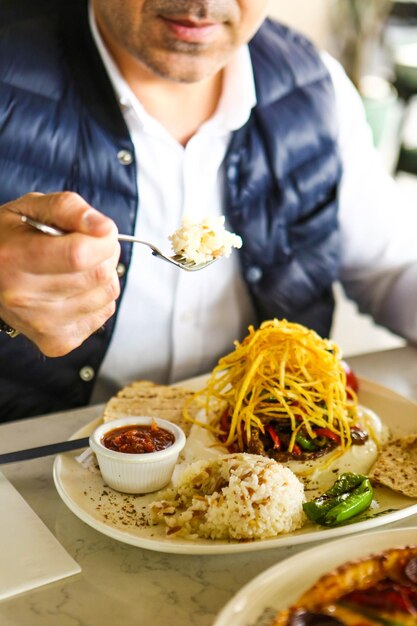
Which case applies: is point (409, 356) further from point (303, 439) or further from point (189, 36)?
point (189, 36)

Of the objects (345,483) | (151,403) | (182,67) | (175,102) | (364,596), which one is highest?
(182,67)

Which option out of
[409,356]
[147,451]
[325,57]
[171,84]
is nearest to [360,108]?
[325,57]

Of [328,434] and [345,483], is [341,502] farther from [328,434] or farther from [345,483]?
[328,434]

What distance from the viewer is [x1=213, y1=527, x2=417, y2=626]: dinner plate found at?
0.97m

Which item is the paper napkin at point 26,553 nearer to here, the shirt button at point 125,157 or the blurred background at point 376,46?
the shirt button at point 125,157

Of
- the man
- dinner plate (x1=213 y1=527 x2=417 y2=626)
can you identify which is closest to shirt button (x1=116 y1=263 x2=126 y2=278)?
the man

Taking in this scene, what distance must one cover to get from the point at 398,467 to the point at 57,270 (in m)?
0.70

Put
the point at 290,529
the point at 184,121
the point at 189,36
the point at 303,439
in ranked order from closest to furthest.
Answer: the point at 290,529 < the point at 303,439 < the point at 189,36 < the point at 184,121

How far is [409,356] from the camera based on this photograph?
2.10 m

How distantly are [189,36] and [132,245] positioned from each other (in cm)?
51

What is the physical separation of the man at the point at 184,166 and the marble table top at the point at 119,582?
0.64 meters

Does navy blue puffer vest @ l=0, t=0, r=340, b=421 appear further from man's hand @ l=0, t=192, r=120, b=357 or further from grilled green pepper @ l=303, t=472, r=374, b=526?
grilled green pepper @ l=303, t=472, r=374, b=526

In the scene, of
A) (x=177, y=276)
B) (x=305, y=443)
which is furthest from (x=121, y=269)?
(x=305, y=443)

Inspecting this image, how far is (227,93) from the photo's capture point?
2.18 metres
